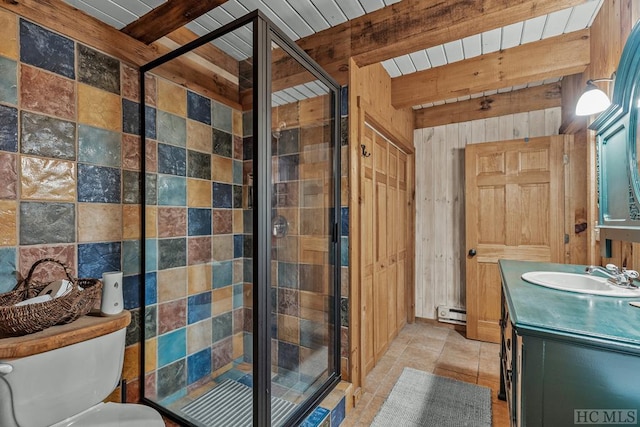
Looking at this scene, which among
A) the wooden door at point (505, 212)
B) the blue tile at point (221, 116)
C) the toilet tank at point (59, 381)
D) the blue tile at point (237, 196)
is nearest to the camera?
the toilet tank at point (59, 381)

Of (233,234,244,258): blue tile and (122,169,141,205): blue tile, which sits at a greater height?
(122,169,141,205): blue tile

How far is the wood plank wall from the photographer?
3.25 metres

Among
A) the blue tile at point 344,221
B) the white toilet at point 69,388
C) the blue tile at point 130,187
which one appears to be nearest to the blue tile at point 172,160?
the blue tile at point 130,187

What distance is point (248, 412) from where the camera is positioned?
1.51 m

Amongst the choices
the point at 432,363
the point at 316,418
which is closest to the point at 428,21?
the point at 316,418

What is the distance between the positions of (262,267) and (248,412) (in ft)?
2.45

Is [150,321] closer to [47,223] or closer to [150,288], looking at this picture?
[150,288]

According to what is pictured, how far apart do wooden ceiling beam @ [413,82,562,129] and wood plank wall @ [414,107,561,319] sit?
89 mm

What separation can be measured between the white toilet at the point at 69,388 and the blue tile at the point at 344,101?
1.70 m

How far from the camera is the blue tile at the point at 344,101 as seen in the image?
1.97 meters

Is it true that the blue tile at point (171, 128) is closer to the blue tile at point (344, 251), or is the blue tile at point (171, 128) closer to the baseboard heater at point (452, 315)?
the blue tile at point (344, 251)

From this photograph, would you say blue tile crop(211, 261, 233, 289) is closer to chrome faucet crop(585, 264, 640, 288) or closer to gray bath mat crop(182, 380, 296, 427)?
gray bath mat crop(182, 380, 296, 427)

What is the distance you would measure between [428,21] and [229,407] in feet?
7.74

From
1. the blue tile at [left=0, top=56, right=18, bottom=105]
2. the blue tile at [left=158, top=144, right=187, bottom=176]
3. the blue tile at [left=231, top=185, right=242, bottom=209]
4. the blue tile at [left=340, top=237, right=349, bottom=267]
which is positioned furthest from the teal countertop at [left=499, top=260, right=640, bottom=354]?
the blue tile at [left=0, top=56, right=18, bottom=105]
